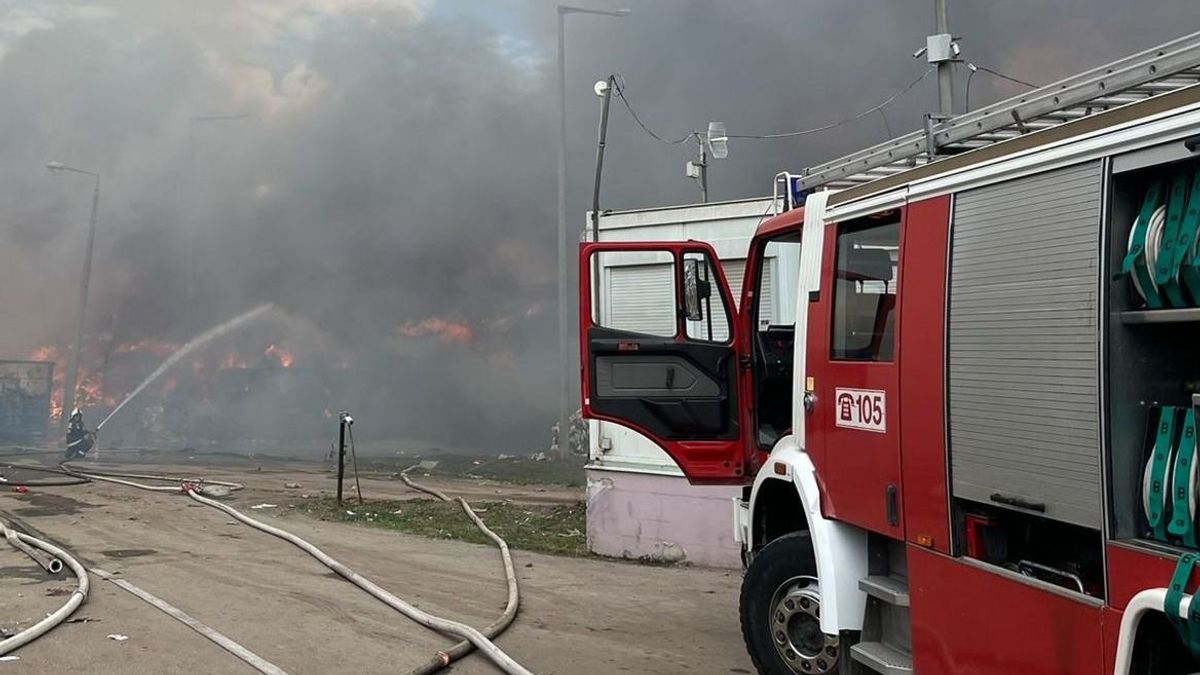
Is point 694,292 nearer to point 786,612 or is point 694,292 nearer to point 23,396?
point 786,612

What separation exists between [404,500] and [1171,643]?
1112 cm

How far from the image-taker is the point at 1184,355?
2.65 metres

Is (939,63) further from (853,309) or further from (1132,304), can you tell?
(1132,304)

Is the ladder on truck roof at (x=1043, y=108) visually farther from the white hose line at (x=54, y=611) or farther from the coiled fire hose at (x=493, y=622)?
the white hose line at (x=54, y=611)

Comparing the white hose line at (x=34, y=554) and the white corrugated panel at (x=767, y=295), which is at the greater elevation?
the white corrugated panel at (x=767, y=295)

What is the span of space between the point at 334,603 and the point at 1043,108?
207 inches

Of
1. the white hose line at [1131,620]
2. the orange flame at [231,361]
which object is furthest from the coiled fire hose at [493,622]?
the orange flame at [231,361]

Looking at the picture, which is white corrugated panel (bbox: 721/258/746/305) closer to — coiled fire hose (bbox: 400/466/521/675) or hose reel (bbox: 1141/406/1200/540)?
coiled fire hose (bbox: 400/466/521/675)

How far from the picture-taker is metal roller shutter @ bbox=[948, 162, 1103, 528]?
9.25ft

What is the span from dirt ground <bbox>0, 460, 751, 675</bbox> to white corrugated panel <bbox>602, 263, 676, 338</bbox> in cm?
217

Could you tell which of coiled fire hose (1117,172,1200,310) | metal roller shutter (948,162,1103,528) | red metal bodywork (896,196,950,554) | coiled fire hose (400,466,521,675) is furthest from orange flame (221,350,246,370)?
coiled fire hose (1117,172,1200,310)

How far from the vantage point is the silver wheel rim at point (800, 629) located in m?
4.30

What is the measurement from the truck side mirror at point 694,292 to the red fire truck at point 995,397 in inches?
0.6

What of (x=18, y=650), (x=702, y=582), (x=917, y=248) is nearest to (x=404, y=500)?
→ (x=702, y=582)
